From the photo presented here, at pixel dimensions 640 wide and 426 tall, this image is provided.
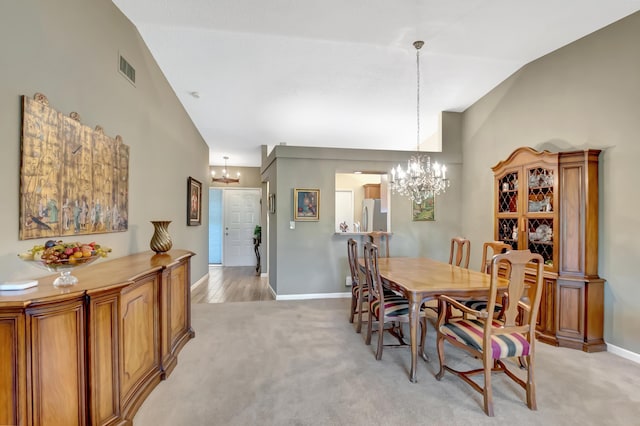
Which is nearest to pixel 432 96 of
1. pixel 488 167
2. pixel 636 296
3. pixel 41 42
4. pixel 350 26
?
pixel 488 167

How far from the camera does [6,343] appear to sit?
52.1 inches

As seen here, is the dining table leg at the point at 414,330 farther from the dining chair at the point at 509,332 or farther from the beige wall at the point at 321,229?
the beige wall at the point at 321,229

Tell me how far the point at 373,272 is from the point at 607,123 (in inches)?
112

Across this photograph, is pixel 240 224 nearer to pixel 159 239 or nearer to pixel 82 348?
pixel 159 239

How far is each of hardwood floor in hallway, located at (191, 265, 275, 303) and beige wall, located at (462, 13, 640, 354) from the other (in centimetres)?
425

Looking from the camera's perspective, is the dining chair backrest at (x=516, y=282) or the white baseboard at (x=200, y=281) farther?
the white baseboard at (x=200, y=281)

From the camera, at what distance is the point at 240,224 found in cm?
828

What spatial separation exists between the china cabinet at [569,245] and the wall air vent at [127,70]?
14.6 feet

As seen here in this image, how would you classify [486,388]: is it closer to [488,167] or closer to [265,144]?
[488,167]

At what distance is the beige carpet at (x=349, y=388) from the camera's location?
196 cm

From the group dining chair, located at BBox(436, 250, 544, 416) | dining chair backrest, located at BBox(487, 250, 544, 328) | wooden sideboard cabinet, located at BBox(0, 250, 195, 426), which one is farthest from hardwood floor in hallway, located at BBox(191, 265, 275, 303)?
dining chair backrest, located at BBox(487, 250, 544, 328)

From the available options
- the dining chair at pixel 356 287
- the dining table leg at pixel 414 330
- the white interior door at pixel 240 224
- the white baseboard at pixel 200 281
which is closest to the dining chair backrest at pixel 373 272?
the dining chair at pixel 356 287

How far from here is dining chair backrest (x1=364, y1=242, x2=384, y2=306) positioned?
278cm

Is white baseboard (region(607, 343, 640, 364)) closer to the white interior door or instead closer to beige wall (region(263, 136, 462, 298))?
beige wall (region(263, 136, 462, 298))
